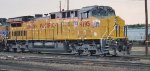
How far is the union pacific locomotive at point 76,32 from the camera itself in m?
27.1

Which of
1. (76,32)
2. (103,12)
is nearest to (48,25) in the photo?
A: (76,32)

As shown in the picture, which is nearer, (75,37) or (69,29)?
(75,37)

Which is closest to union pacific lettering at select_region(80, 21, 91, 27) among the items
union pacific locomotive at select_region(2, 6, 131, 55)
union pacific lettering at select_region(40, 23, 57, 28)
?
union pacific locomotive at select_region(2, 6, 131, 55)

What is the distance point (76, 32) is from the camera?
2945 cm

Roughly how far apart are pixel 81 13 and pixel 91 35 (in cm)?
196

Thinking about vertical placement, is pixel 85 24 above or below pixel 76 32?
above

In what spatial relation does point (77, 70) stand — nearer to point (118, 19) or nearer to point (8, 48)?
point (118, 19)

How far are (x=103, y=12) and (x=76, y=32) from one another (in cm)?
291

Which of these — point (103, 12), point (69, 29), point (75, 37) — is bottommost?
point (75, 37)

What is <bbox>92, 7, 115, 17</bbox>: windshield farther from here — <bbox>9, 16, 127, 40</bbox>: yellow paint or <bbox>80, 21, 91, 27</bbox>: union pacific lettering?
<bbox>80, 21, 91, 27</bbox>: union pacific lettering

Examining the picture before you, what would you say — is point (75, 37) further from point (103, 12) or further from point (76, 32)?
point (103, 12)

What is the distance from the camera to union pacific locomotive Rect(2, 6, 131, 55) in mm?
27125

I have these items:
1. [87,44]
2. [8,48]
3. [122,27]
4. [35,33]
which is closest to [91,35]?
[87,44]

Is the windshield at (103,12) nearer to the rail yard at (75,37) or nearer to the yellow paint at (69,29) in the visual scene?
the rail yard at (75,37)
